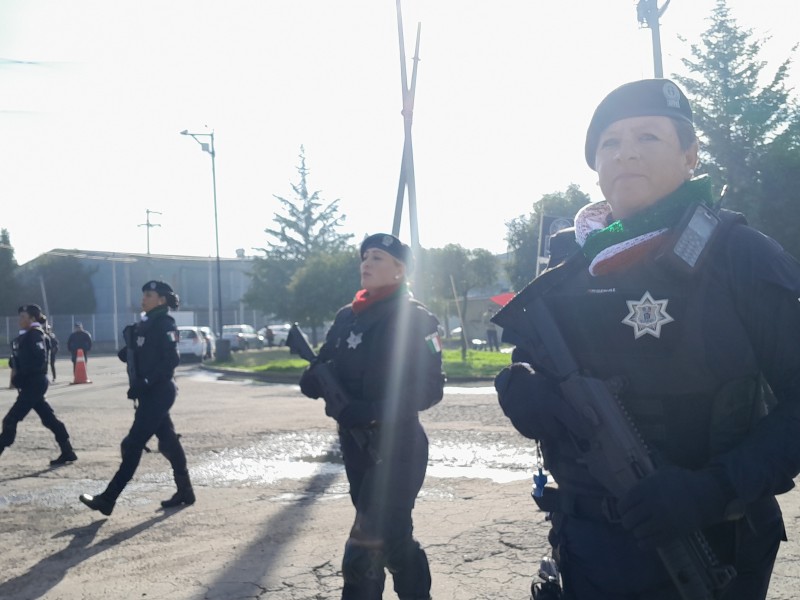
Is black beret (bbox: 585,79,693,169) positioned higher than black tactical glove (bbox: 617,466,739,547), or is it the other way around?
black beret (bbox: 585,79,693,169)

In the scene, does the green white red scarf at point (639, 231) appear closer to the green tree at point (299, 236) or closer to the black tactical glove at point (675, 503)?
the black tactical glove at point (675, 503)

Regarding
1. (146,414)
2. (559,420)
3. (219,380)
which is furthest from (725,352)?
(219,380)

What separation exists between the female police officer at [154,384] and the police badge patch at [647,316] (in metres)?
5.21

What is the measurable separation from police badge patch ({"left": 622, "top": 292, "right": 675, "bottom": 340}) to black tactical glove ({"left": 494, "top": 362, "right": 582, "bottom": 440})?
0.84 feet

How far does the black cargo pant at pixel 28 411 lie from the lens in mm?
8750

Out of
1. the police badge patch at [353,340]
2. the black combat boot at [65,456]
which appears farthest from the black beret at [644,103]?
the black combat boot at [65,456]

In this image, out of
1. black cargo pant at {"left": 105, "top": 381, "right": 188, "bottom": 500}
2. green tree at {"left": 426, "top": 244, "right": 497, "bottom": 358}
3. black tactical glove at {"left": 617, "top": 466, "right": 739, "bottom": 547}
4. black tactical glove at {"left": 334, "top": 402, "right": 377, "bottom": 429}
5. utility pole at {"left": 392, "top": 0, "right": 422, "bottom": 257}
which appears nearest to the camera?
black tactical glove at {"left": 617, "top": 466, "right": 739, "bottom": 547}

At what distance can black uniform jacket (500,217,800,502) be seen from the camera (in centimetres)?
187

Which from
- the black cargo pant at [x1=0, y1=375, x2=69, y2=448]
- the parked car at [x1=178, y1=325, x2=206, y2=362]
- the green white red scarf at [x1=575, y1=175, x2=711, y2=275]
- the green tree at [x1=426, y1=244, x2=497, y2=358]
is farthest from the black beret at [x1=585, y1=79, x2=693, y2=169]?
the green tree at [x1=426, y1=244, x2=497, y2=358]

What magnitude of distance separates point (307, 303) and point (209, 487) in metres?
28.9

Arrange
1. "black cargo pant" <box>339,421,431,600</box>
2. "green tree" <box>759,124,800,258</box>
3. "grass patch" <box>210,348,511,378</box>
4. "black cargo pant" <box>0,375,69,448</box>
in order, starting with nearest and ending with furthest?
"black cargo pant" <box>339,421,431,600</box>
"black cargo pant" <box>0,375,69,448</box>
"grass patch" <box>210,348,511,378</box>
"green tree" <box>759,124,800,258</box>

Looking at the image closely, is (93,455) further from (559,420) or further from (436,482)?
(559,420)

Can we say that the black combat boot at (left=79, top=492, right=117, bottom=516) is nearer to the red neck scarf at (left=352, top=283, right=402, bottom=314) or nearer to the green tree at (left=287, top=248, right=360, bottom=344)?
the red neck scarf at (left=352, top=283, right=402, bottom=314)

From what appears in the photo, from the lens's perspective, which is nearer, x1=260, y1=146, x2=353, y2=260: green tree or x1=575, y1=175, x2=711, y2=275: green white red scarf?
x1=575, y1=175, x2=711, y2=275: green white red scarf
